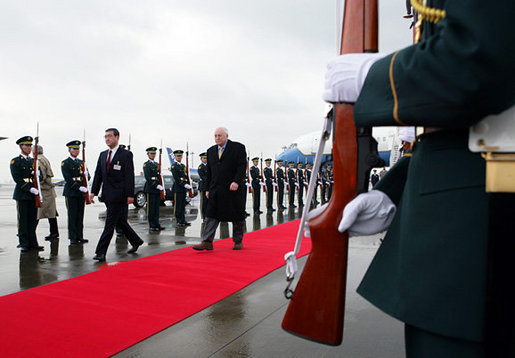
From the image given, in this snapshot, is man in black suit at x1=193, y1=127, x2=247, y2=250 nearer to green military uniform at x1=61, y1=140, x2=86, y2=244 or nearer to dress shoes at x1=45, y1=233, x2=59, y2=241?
green military uniform at x1=61, y1=140, x2=86, y2=244

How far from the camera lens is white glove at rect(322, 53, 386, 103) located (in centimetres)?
110

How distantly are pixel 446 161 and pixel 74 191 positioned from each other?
25.0 ft

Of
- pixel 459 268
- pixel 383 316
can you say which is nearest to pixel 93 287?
pixel 383 316

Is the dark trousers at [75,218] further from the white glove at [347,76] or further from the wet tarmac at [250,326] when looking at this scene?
the white glove at [347,76]

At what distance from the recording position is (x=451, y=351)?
0.90 m

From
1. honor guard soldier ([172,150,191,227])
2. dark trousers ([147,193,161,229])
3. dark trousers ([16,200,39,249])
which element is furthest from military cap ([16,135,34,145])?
honor guard soldier ([172,150,191,227])

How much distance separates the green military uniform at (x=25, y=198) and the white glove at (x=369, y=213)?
6472 mm

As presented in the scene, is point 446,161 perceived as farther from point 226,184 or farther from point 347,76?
point 226,184

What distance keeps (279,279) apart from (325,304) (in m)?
2.91

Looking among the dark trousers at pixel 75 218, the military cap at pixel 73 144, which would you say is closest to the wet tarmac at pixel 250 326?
the dark trousers at pixel 75 218

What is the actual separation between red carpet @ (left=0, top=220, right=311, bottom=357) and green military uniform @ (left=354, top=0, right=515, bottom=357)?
2063 millimetres

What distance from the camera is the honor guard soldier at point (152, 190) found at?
901cm

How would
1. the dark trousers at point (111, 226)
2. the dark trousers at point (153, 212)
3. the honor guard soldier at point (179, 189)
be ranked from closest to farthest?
the dark trousers at point (111, 226), the dark trousers at point (153, 212), the honor guard soldier at point (179, 189)

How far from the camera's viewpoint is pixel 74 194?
7.51 meters
